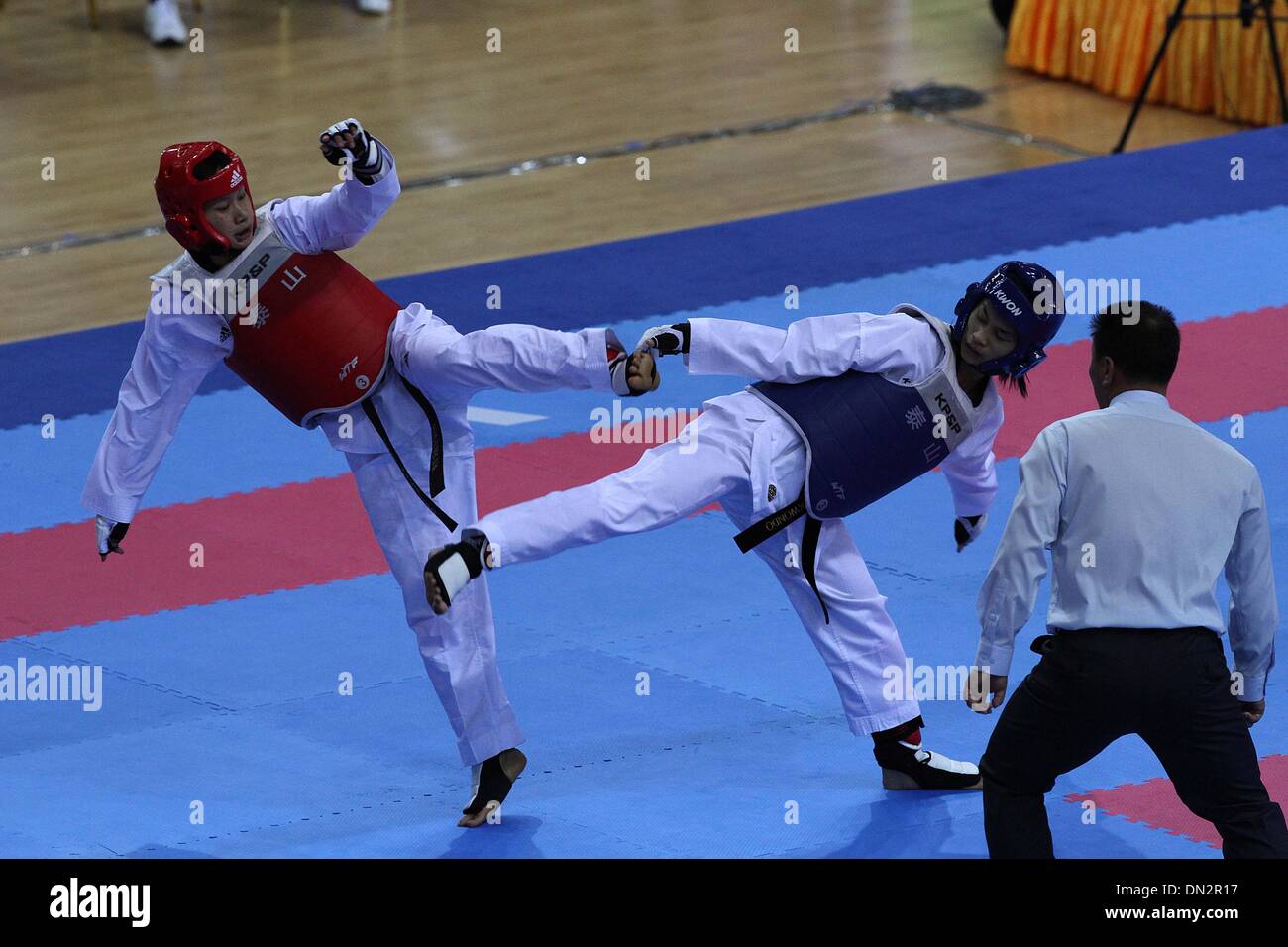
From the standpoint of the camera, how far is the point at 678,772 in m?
5.72

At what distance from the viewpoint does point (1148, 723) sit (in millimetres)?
4293

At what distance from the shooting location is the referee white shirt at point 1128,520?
4.27 m

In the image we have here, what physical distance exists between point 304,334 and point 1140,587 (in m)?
2.39

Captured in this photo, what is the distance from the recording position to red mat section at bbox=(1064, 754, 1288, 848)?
17.0 ft

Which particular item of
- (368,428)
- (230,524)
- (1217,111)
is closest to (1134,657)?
(368,428)

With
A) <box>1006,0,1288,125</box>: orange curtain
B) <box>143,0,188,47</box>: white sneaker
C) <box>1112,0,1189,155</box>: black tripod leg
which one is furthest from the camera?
<box>143,0,188,47</box>: white sneaker

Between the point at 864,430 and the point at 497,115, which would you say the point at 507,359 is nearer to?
the point at 864,430

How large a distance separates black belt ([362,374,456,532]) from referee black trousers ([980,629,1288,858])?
5.83 feet

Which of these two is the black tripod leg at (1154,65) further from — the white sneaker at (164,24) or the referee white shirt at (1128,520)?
the referee white shirt at (1128,520)

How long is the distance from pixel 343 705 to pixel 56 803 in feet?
3.25

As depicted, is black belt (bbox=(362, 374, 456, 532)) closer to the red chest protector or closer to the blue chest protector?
the red chest protector

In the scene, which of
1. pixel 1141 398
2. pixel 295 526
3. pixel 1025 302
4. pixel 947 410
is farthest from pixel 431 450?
pixel 295 526
